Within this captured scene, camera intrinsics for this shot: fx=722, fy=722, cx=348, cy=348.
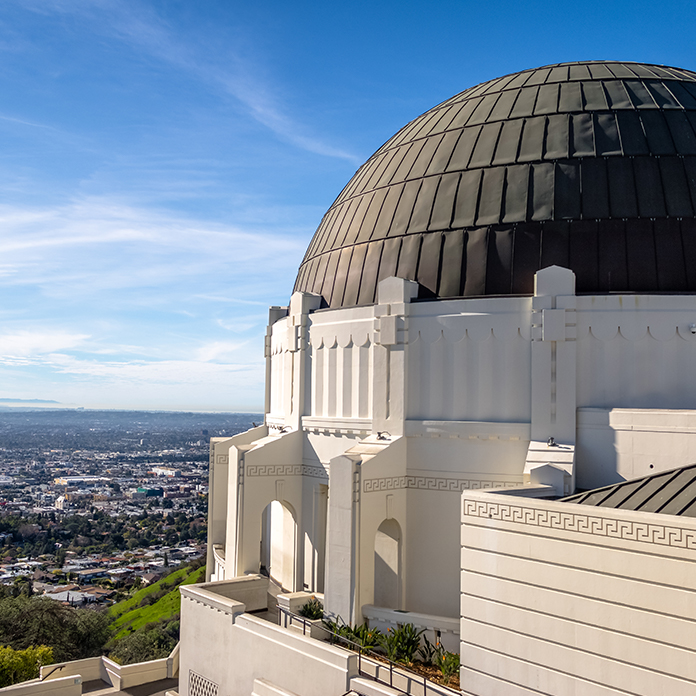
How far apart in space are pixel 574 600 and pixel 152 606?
65.0 meters

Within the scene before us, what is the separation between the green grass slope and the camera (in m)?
63.7

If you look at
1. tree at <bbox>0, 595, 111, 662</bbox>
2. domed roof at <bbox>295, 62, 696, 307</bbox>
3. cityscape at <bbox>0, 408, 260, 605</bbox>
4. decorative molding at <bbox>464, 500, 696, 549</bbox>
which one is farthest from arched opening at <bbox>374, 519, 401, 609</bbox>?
cityscape at <bbox>0, 408, 260, 605</bbox>

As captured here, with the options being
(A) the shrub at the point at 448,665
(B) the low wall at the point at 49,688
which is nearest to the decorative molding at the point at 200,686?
(B) the low wall at the point at 49,688

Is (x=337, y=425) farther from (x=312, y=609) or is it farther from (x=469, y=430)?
(x=312, y=609)

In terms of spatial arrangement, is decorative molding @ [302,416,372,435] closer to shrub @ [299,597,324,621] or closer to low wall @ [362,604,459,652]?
shrub @ [299,597,324,621]

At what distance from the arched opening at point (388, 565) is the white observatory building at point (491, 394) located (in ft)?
0.20

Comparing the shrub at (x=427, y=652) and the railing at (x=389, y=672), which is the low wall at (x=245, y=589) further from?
the shrub at (x=427, y=652)

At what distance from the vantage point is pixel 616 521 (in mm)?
10953

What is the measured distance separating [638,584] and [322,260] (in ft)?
46.4

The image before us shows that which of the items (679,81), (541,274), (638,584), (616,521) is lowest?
(638,584)

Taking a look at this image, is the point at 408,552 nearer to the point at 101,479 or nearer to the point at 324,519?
the point at 324,519

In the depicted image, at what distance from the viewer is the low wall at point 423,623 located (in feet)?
49.1

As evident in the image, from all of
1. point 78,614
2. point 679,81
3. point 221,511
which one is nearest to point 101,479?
point 78,614

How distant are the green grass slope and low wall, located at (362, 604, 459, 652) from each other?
46.5 metres
